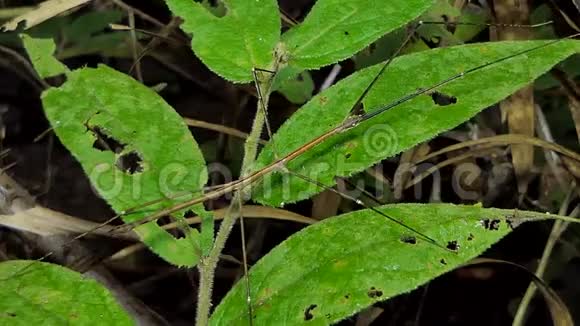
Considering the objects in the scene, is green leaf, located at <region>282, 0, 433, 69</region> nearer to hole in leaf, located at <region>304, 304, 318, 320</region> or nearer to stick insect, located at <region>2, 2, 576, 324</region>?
stick insect, located at <region>2, 2, 576, 324</region>

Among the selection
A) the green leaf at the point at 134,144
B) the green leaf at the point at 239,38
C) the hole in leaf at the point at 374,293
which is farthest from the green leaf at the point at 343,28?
the hole in leaf at the point at 374,293

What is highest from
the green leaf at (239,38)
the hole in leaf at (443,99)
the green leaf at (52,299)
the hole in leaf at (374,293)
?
the green leaf at (239,38)

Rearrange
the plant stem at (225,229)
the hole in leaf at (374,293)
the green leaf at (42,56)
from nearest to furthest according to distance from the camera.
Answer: the hole in leaf at (374,293), the plant stem at (225,229), the green leaf at (42,56)

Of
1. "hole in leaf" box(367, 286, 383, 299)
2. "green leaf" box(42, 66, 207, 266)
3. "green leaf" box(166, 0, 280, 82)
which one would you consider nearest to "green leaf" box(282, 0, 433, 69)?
"green leaf" box(166, 0, 280, 82)

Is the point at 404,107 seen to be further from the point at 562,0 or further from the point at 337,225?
the point at 562,0

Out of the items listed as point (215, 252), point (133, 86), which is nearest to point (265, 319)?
point (215, 252)

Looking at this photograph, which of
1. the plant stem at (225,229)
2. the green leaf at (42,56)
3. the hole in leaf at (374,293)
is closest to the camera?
the hole in leaf at (374,293)

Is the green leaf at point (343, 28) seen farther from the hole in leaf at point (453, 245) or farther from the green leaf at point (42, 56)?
the green leaf at point (42, 56)
